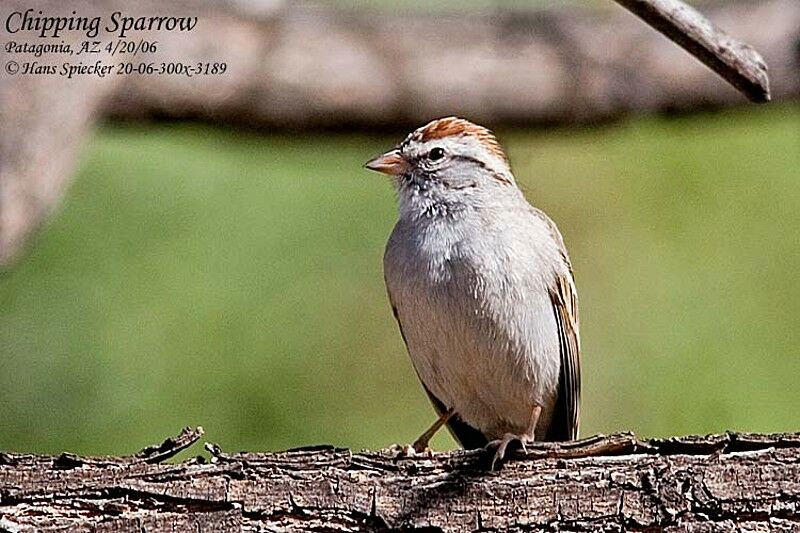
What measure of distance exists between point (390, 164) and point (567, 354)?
874 mm

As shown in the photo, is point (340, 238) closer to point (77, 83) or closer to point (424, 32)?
point (424, 32)

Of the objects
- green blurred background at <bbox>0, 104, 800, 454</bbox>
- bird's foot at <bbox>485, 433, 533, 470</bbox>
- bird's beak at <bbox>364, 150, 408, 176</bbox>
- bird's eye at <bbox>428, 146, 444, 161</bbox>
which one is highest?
green blurred background at <bbox>0, 104, 800, 454</bbox>

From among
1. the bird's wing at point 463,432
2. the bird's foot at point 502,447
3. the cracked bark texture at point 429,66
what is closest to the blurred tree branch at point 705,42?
the bird's foot at point 502,447

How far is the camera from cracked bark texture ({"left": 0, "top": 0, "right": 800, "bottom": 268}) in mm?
5699

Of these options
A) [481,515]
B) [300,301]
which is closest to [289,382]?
[300,301]

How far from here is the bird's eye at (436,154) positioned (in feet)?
14.9

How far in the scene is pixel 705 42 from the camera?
3102mm

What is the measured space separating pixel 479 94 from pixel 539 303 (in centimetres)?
198

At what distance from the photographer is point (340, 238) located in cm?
705

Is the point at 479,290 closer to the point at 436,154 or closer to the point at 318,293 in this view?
the point at 436,154

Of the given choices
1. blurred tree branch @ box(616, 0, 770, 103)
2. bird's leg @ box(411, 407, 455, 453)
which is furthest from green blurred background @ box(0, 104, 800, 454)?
blurred tree branch @ box(616, 0, 770, 103)

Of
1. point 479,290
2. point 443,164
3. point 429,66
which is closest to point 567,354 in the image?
point 479,290

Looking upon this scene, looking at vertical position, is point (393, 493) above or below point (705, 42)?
below

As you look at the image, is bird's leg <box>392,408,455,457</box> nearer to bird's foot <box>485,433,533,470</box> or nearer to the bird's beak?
bird's foot <box>485,433,533,470</box>
